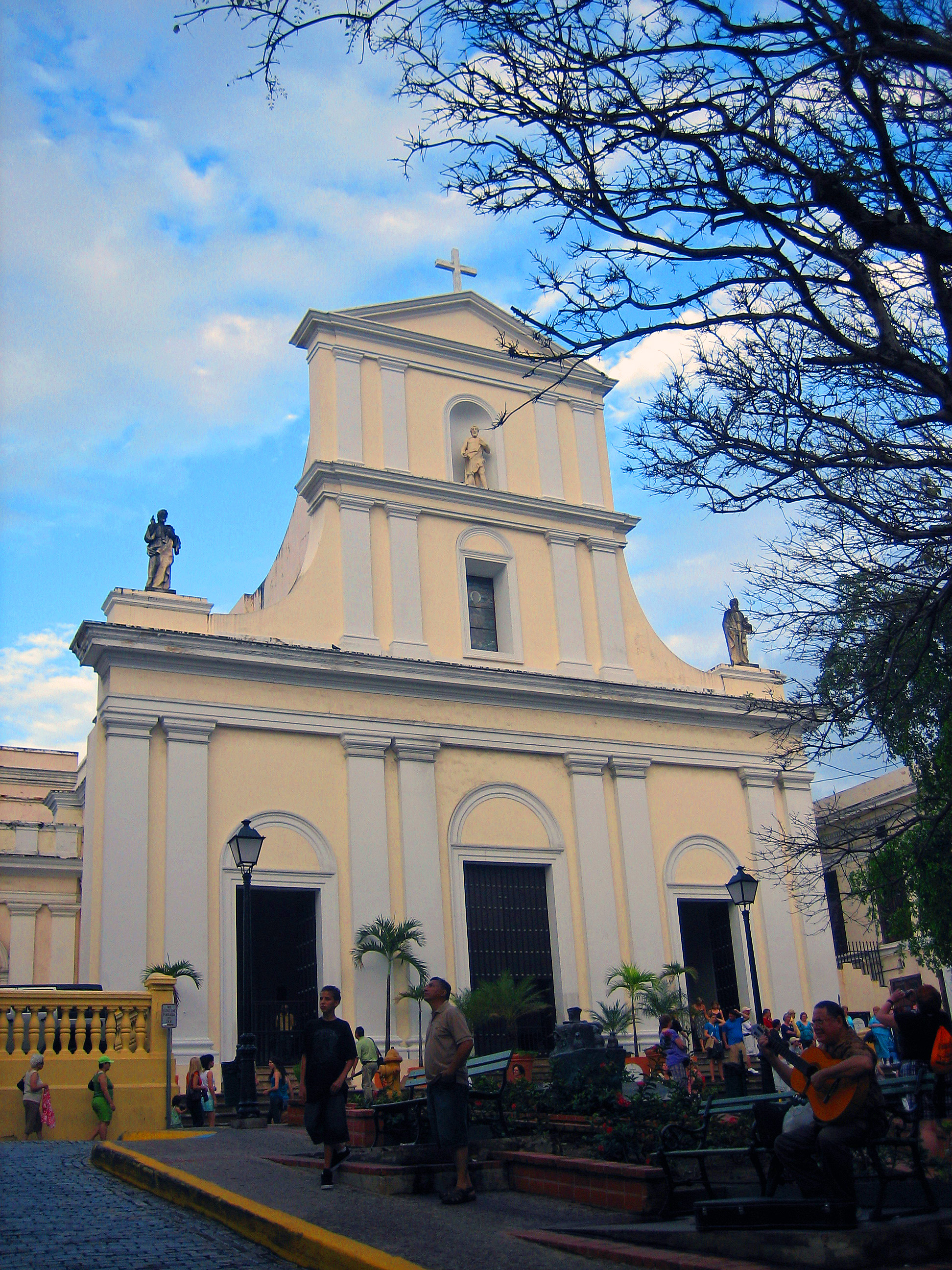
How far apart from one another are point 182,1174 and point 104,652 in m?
11.8

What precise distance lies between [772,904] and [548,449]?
32.2ft

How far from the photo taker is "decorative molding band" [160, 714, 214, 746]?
19391 millimetres

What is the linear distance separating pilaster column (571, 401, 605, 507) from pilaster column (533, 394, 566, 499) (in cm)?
44

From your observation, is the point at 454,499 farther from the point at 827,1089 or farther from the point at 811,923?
the point at 827,1089

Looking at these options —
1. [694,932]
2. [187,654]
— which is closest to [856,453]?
[187,654]

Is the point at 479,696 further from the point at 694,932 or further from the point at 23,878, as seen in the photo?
the point at 23,878

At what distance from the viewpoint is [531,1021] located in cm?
2105

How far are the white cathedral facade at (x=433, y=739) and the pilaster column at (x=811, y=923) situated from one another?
0.23 feet

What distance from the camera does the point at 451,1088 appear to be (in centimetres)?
812

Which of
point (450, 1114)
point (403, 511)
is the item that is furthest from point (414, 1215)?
point (403, 511)

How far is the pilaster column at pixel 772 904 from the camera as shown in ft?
76.8

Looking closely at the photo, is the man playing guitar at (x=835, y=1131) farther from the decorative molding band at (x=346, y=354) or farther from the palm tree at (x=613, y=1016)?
the decorative molding band at (x=346, y=354)

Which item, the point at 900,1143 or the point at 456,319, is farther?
the point at 456,319

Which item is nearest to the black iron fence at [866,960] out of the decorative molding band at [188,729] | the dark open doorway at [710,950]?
the dark open doorway at [710,950]
